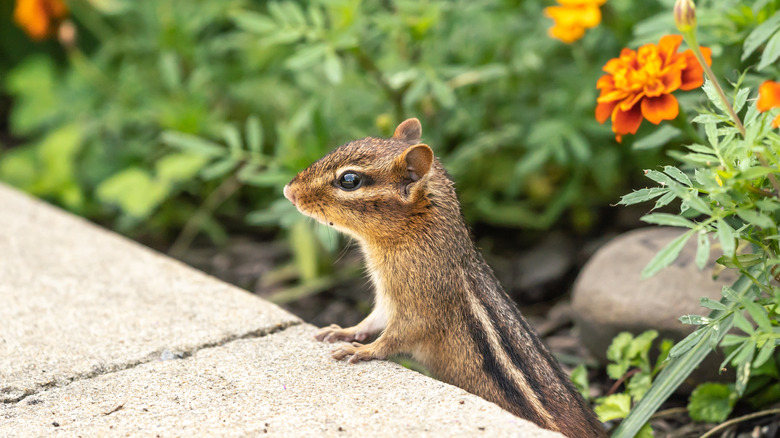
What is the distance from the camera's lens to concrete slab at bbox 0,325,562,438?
223cm

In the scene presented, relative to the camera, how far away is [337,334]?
292 cm

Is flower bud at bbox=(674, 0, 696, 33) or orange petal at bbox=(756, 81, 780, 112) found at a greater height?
flower bud at bbox=(674, 0, 696, 33)

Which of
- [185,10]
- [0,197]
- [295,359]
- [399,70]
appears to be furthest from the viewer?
[185,10]

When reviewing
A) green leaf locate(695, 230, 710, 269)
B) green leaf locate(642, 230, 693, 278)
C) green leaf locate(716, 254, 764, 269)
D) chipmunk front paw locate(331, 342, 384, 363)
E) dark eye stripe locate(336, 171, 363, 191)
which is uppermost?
green leaf locate(695, 230, 710, 269)

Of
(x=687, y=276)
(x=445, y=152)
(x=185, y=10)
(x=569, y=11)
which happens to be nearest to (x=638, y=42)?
(x=569, y=11)

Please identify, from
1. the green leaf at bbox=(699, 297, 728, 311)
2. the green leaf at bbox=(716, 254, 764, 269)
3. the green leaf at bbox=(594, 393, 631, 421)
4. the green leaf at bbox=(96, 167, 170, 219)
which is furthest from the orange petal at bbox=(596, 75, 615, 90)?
the green leaf at bbox=(96, 167, 170, 219)

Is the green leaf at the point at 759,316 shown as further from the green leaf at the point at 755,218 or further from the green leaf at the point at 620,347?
the green leaf at the point at 620,347

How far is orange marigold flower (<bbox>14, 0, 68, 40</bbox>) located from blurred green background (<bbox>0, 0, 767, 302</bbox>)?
5.2 inches

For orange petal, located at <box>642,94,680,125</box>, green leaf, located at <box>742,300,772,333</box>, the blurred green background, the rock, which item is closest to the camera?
green leaf, located at <box>742,300,772,333</box>

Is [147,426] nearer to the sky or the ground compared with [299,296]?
nearer to the sky

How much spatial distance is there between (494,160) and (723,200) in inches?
110

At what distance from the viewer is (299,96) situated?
5008 mm

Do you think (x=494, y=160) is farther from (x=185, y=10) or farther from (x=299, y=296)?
(x=185, y=10)

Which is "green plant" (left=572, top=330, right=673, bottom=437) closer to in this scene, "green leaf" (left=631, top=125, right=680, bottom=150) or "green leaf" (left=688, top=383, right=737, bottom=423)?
"green leaf" (left=688, top=383, right=737, bottom=423)
